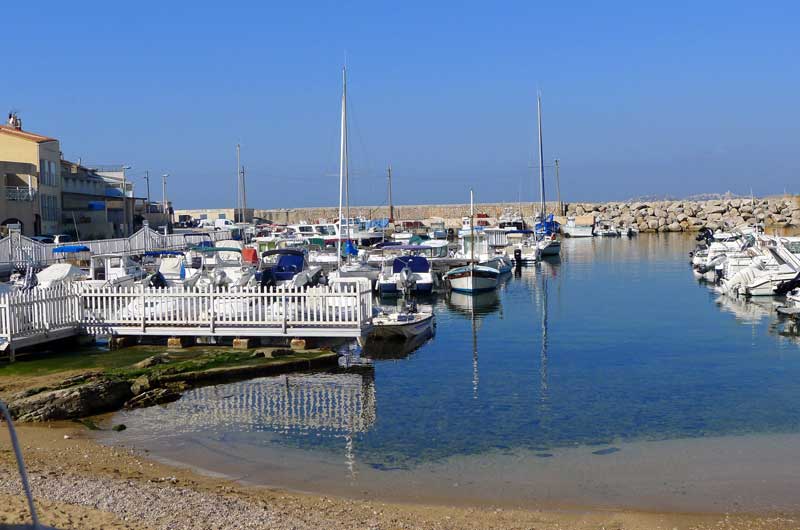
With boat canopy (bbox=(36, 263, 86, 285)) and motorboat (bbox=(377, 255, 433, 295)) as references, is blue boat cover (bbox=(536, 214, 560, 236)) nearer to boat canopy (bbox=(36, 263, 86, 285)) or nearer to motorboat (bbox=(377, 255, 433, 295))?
motorboat (bbox=(377, 255, 433, 295))

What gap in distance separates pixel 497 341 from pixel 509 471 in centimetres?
1596

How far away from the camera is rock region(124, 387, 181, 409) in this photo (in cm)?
1820

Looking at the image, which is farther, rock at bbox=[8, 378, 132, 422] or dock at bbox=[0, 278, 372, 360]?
dock at bbox=[0, 278, 372, 360]

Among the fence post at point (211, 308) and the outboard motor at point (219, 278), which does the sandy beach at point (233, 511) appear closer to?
the fence post at point (211, 308)

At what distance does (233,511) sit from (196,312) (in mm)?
13582

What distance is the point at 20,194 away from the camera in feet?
206

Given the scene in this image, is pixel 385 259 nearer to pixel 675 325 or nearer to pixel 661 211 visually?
pixel 675 325

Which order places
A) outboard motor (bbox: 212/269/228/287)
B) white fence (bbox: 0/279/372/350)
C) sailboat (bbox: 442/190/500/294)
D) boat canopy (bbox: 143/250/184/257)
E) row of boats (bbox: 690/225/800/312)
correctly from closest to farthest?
1. white fence (bbox: 0/279/372/350)
2. outboard motor (bbox: 212/269/228/287)
3. row of boats (bbox: 690/225/800/312)
4. sailboat (bbox: 442/190/500/294)
5. boat canopy (bbox: 143/250/184/257)

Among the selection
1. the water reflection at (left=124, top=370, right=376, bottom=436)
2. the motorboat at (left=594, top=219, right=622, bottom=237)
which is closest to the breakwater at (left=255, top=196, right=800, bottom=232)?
the motorboat at (left=594, top=219, right=622, bottom=237)

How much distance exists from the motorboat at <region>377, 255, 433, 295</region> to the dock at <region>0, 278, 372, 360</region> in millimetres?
19318

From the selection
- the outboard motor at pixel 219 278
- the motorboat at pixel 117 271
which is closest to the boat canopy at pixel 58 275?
the motorboat at pixel 117 271

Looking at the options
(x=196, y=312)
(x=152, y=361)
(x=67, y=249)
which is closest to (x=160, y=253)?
Answer: (x=67, y=249)

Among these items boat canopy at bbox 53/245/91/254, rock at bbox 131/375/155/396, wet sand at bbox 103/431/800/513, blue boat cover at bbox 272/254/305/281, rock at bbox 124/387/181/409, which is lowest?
wet sand at bbox 103/431/800/513

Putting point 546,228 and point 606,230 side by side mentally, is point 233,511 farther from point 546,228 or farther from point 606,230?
point 606,230
